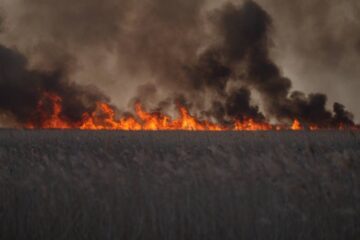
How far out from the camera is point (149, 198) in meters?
7.44

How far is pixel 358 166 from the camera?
7.35m

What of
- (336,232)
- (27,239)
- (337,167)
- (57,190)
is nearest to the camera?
(336,232)

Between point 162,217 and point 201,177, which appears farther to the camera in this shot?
point 201,177

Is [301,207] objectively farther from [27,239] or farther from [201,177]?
[27,239]

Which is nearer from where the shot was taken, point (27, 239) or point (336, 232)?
point (336, 232)

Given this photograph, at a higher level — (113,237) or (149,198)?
(149,198)

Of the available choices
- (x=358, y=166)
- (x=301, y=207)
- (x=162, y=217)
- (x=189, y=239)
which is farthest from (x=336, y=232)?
(x=162, y=217)

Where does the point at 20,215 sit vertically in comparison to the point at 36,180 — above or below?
below

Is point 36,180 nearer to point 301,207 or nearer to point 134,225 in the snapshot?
point 134,225

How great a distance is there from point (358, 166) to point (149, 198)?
325 centimetres

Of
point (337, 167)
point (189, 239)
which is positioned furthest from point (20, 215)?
point (337, 167)

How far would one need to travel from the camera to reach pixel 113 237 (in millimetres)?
6777

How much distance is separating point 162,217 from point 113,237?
0.77m

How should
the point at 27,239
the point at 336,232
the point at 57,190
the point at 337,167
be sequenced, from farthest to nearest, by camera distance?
1. the point at 57,190
2. the point at 337,167
3. the point at 27,239
4. the point at 336,232
